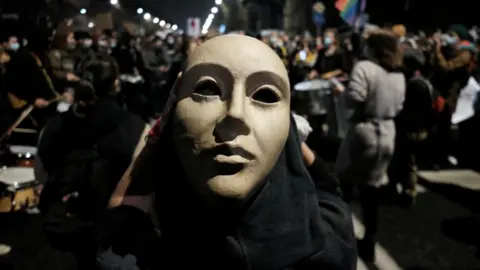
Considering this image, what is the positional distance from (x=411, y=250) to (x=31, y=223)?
12.3ft

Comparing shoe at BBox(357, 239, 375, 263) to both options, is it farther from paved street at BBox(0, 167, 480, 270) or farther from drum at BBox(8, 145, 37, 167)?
drum at BBox(8, 145, 37, 167)

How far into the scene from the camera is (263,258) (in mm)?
1675

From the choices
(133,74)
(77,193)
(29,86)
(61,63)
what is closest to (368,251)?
(77,193)

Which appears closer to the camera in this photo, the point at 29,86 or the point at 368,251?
the point at 368,251

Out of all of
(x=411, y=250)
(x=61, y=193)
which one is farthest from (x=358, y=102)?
(x=61, y=193)

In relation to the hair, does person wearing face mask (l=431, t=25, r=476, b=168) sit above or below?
below

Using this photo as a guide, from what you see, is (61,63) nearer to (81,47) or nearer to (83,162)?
(83,162)

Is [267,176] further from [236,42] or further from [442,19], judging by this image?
[442,19]

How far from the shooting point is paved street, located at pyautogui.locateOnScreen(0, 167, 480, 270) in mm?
4859

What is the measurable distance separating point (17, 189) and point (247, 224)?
338cm

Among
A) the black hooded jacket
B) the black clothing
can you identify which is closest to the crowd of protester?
the black clothing

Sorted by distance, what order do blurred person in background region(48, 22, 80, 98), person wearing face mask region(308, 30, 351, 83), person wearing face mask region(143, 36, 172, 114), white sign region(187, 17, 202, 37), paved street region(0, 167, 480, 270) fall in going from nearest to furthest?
paved street region(0, 167, 480, 270), blurred person in background region(48, 22, 80, 98), person wearing face mask region(308, 30, 351, 83), person wearing face mask region(143, 36, 172, 114), white sign region(187, 17, 202, 37)

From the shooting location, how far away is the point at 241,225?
1697 mm

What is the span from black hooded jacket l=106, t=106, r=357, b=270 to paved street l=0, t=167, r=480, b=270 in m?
3.03
